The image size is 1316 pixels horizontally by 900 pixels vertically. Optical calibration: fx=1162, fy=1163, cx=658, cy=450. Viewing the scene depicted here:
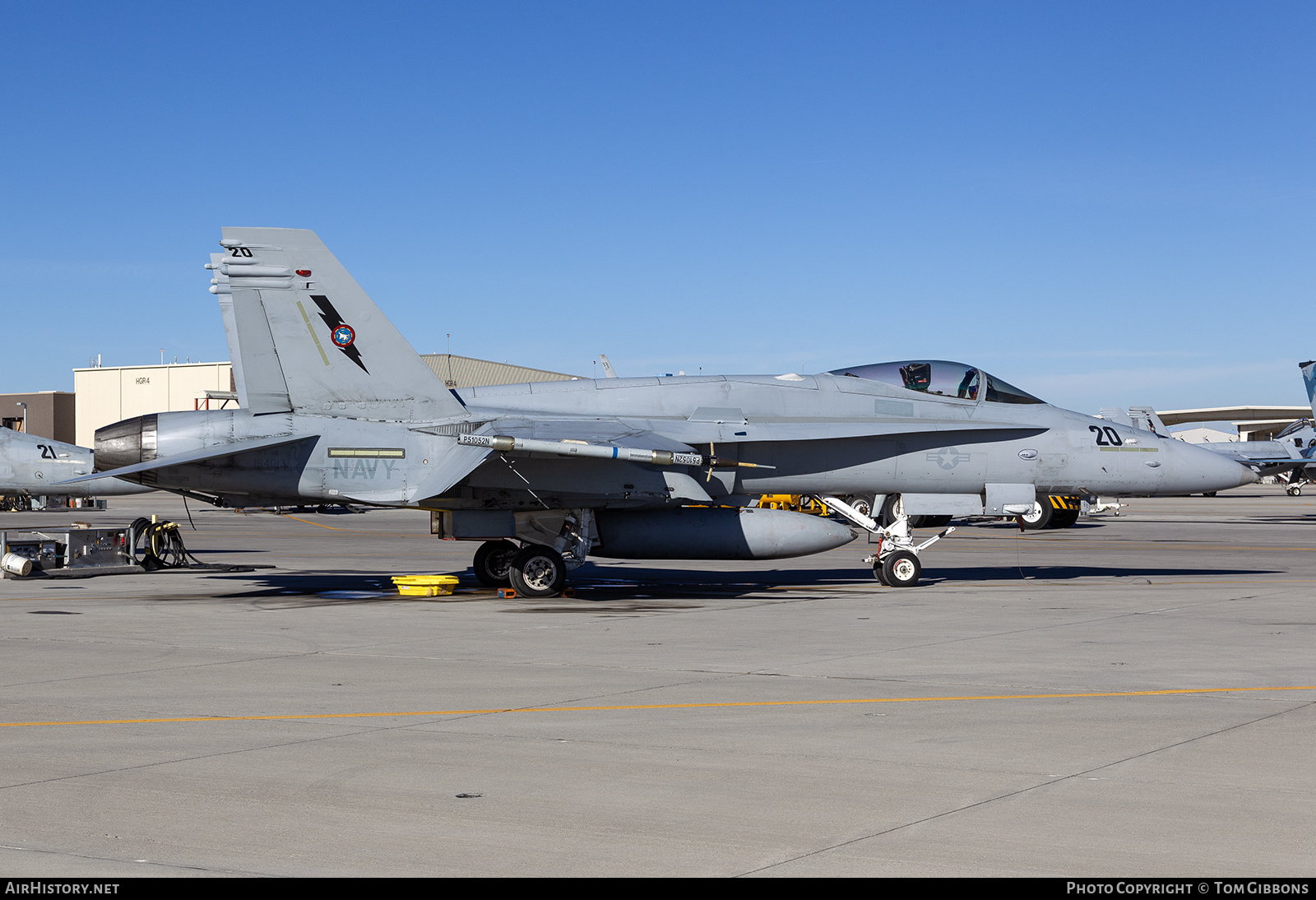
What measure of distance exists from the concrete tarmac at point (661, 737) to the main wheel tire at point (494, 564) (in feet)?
7.71

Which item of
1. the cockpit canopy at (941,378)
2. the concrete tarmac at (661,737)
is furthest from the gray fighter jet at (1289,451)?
the concrete tarmac at (661,737)

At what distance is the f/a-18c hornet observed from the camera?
16344 mm

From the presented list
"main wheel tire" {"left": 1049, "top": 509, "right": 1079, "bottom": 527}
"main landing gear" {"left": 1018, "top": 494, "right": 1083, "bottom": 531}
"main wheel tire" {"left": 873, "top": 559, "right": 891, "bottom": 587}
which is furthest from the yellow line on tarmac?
"main wheel tire" {"left": 1049, "top": 509, "right": 1079, "bottom": 527}

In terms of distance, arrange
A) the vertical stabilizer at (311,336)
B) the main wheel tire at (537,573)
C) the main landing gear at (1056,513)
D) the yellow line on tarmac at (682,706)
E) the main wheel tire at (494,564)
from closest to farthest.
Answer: the yellow line on tarmac at (682,706), the vertical stabilizer at (311,336), the main wheel tire at (537,573), the main wheel tire at (494,564), the main landing gear at (1056,513)

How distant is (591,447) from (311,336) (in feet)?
14.7

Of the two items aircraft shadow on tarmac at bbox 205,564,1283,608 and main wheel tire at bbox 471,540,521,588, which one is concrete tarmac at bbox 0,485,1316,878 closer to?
aircraft shadow on tarmac at bbox 205,564,1283,608

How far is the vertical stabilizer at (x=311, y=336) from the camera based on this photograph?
16.3 meters

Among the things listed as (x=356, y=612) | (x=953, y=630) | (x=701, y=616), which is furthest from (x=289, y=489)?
(x=953, y=630)

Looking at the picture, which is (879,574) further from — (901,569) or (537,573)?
(537,573)

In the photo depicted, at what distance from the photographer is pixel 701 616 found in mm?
14602

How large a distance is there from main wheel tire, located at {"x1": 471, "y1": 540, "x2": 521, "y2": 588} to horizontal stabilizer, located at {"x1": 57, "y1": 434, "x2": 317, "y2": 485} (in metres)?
3.92

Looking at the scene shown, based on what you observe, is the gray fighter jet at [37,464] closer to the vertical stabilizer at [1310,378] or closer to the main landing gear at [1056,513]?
the main landing gear at [1056,513]

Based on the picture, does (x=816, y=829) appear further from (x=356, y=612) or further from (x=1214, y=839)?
(x=356, y=612)

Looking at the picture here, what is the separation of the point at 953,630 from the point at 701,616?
10.5ft
